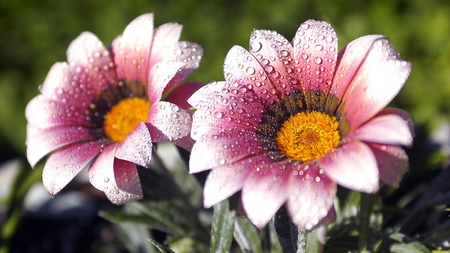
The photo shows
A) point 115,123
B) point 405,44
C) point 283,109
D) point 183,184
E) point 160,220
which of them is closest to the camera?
point 283,109

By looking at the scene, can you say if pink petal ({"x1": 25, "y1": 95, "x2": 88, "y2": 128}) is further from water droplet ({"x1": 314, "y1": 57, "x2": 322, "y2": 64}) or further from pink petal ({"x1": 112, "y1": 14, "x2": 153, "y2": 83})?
water droplet ({"x1": 314, "y1": 57, "x2": 322, "y2": 64})

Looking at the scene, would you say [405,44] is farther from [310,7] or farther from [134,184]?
[134,184]

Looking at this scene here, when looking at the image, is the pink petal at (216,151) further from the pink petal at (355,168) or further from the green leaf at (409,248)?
the green leaf at (409,248)

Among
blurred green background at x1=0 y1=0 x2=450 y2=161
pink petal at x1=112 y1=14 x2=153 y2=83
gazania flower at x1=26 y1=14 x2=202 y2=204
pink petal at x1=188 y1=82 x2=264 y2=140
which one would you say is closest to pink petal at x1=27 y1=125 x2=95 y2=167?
gazania flower at x1=26 y1=14 x2=202 y2=204

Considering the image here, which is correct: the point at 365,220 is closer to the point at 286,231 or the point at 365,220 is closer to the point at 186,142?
the point at 286,231

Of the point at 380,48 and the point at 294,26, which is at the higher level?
the point at 380,48

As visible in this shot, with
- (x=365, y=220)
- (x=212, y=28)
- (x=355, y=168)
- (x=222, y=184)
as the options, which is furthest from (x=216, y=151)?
(x=212, y=28)

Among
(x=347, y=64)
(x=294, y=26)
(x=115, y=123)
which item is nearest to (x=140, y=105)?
(x=115, y=123)
